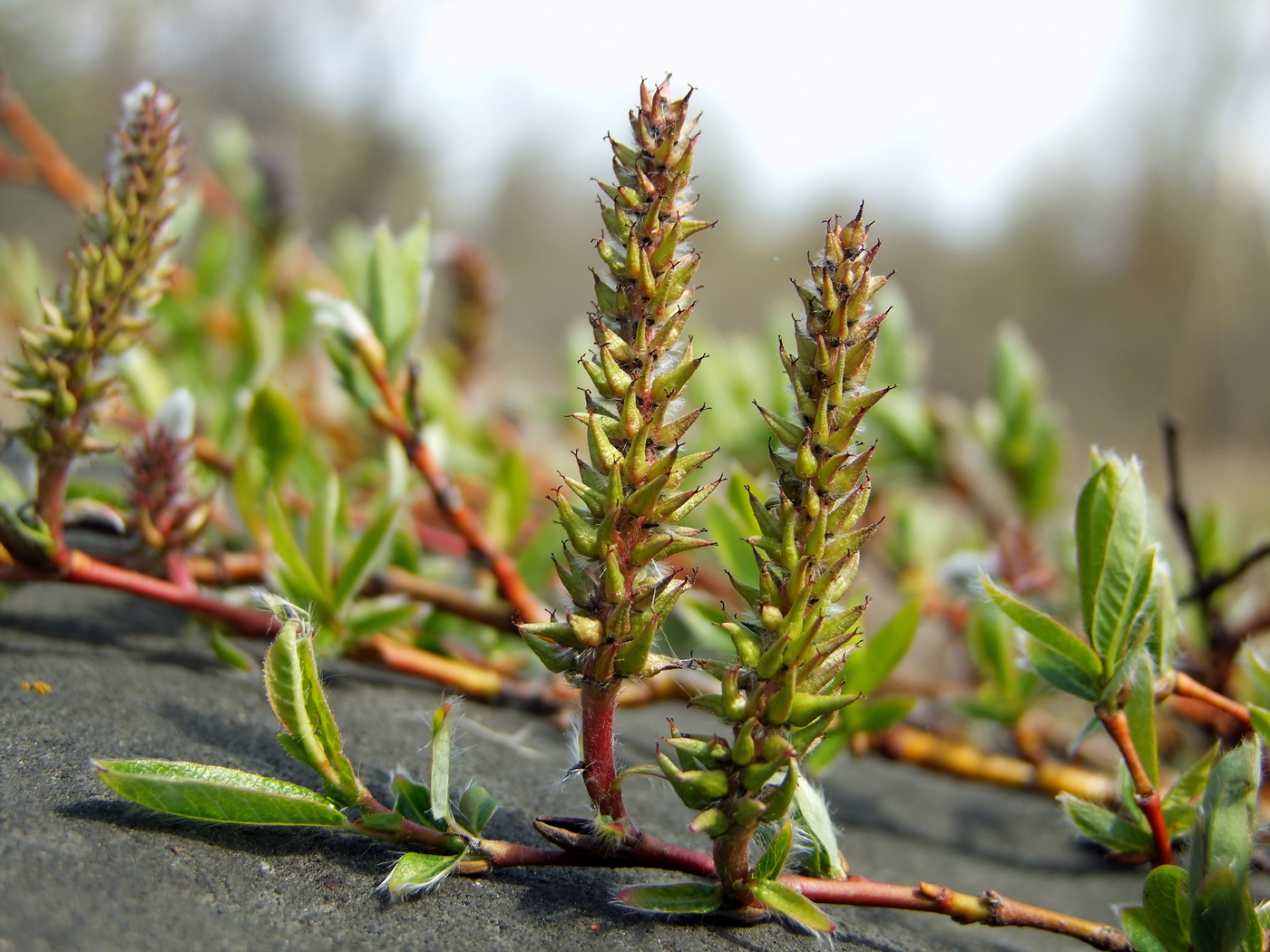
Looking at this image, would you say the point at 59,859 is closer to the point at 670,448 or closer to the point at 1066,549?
the point at 670,448

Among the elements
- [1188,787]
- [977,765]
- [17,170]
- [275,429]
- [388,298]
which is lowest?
[977,765]

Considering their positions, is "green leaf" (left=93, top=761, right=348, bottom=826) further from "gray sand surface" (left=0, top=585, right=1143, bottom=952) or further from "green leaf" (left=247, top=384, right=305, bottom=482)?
"green leaf" (left=247, top=384, right=305, bottom=482)

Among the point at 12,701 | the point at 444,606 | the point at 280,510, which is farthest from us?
the point at 444,606

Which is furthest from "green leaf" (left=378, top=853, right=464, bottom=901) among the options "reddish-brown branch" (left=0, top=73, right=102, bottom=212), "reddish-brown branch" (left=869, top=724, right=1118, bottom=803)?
"reddish-brown branch" (left=0, top=73, right=102, bottom=212)

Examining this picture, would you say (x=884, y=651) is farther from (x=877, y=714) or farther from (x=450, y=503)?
(x=450, y=503)

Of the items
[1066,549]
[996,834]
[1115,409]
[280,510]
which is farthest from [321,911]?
[1115,409]

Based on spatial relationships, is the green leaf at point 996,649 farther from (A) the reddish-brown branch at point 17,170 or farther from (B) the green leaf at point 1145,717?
(A) the reddish-brown branch at point 17,170

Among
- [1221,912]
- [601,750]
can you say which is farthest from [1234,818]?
[601,750]

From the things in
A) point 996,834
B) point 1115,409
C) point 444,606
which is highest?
point 1115,409
